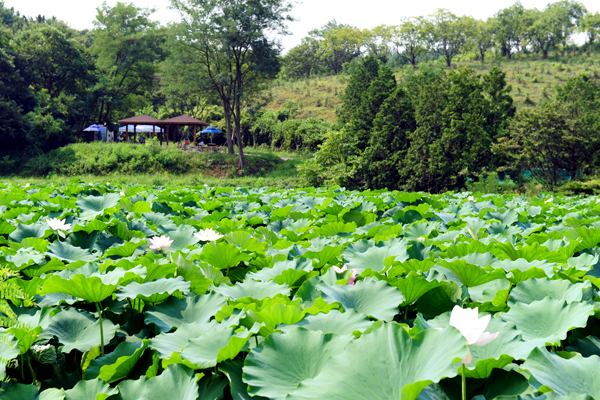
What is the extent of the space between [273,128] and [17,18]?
5018cm

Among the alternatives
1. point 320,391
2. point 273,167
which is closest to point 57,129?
point 273,167

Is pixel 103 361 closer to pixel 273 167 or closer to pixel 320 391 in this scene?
pixel 320 391

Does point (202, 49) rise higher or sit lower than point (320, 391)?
higher

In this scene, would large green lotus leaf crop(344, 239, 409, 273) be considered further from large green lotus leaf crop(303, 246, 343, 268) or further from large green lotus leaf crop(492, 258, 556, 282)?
large green lotus leaf crop(492, 258, 556, 282)

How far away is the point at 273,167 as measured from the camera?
86.5 ft

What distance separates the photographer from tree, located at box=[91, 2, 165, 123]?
1326 inches

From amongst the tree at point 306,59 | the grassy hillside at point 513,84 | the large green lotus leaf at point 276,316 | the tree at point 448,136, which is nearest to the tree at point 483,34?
the grassy hillside at point 513,84

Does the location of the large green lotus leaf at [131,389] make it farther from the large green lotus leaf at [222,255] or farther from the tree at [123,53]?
the tree at [123,53]

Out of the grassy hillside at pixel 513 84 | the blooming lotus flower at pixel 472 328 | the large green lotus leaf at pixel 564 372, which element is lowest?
the large green lotus leaf at pixel 564 372

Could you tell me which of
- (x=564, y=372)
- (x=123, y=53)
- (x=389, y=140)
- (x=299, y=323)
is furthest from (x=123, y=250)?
(x=123, y=53)

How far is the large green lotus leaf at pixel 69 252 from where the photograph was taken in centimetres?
194

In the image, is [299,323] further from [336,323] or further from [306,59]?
[306,59]

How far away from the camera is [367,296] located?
4.25ft

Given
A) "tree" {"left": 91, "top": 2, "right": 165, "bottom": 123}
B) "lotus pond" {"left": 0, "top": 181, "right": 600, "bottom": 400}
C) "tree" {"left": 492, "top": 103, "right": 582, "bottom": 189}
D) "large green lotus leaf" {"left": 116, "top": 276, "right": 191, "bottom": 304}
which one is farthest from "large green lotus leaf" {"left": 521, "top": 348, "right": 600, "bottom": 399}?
"tree" {"left": 91, "top": 2, "right": 165, "bottom": 123}
